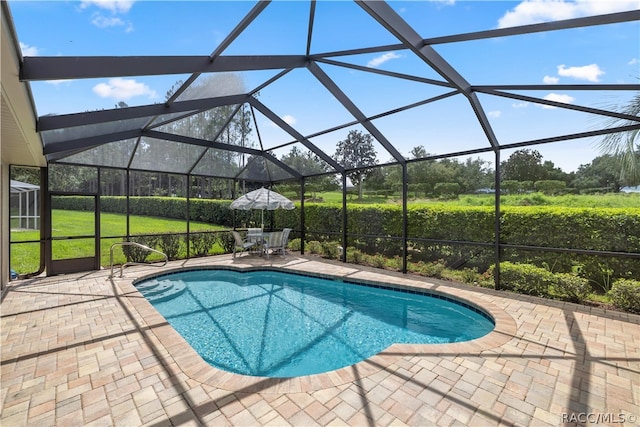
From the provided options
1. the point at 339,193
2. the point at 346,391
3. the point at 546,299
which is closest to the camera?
the point at 346,391

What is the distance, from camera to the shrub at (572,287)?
591 centimetres

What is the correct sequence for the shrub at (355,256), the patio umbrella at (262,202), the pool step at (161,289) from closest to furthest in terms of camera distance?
the pool step at (161,289), the patio umbrella at (262,202), the shrub at (355,256)

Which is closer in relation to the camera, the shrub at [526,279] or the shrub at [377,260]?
the shrub at [526,279]

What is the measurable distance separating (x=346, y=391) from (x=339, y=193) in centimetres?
919

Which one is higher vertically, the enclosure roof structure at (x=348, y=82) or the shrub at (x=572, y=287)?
the enclosure roof structure at (x=348, y=82)

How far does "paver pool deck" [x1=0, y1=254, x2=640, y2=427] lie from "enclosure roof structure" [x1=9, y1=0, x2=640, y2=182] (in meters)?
3.21

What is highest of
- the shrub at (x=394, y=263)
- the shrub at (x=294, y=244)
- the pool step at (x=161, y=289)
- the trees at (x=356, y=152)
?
the trees at (x=356, y=152)

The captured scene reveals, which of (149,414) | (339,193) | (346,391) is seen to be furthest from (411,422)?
(339,193)

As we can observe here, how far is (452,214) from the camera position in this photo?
8703 millimetres

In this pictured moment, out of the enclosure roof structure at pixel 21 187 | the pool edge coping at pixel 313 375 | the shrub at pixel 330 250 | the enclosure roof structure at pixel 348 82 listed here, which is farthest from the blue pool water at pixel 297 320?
the enclosure roof structure at pixel 21 187

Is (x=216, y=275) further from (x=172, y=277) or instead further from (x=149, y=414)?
(x=149, y=414)

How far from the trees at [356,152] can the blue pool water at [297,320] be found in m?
3.91

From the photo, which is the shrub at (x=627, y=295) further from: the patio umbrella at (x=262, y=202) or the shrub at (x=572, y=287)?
the patio umbrella at (x=262, y=202)

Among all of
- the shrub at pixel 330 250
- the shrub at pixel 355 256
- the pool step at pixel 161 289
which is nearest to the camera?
the pool step at pixel 161 289
